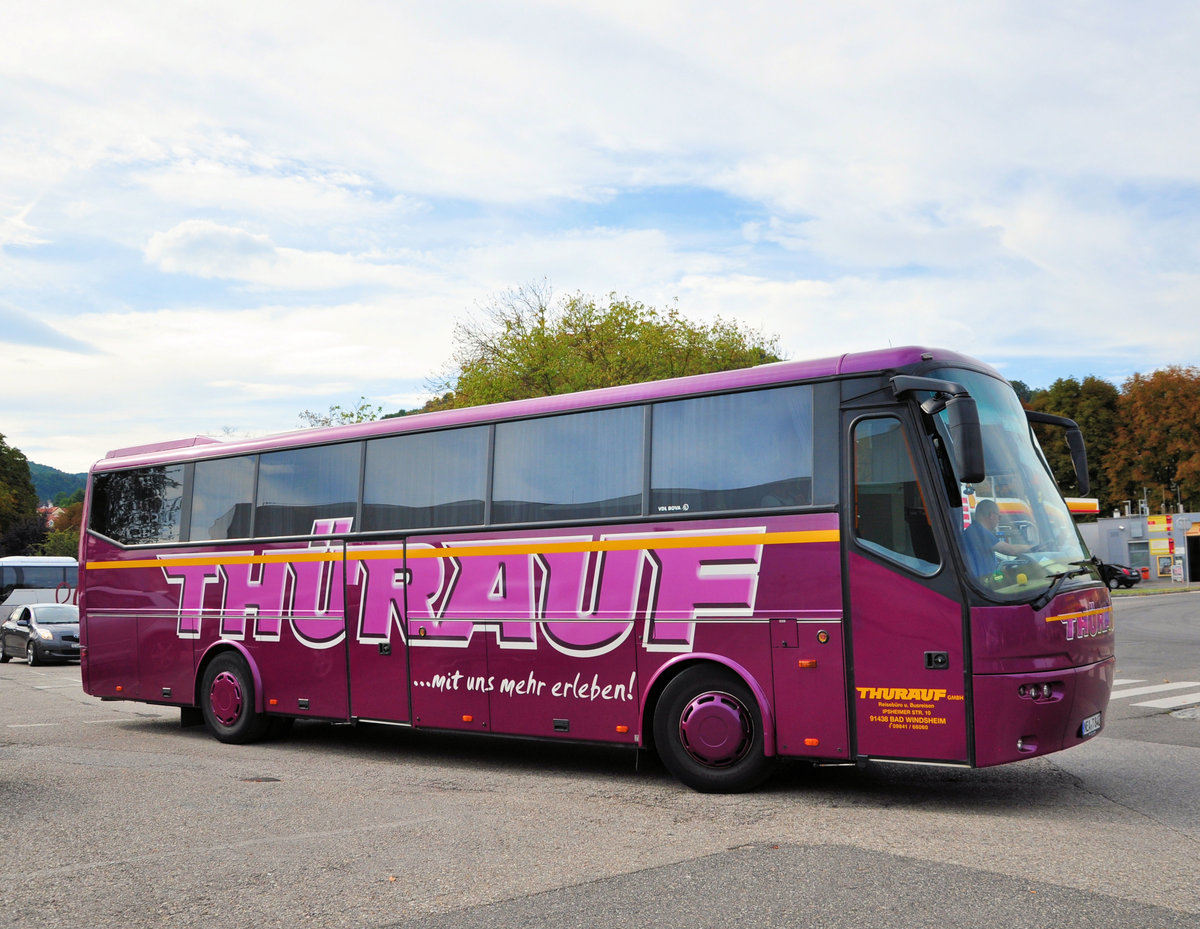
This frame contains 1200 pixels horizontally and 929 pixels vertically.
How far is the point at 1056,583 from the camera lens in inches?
306

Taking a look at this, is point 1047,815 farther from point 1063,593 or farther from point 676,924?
point 676,924

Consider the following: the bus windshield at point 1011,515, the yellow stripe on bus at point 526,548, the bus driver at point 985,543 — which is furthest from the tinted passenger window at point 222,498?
the bus driver at point 985,543

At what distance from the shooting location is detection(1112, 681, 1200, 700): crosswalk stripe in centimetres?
1478

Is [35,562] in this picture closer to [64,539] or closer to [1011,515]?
[1011,515]

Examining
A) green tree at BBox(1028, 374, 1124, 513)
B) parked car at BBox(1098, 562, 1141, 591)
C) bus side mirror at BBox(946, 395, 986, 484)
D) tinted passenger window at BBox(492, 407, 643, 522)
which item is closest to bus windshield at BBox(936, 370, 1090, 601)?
bus side mirror at BBox(946, 395, 986, 484)

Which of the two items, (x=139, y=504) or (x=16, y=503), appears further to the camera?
(x=16, y=503)

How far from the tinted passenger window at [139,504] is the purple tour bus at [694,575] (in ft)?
3.84

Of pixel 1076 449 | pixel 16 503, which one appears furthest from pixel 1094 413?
pixel 16 503

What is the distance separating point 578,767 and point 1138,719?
657cm

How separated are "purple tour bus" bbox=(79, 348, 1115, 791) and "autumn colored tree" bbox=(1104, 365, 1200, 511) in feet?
203

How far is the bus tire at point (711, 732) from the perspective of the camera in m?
8.46

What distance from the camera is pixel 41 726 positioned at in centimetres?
1419

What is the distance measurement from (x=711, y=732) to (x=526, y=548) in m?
2.39

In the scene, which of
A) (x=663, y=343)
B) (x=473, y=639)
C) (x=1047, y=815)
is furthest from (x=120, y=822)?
(x=663, y=343)
